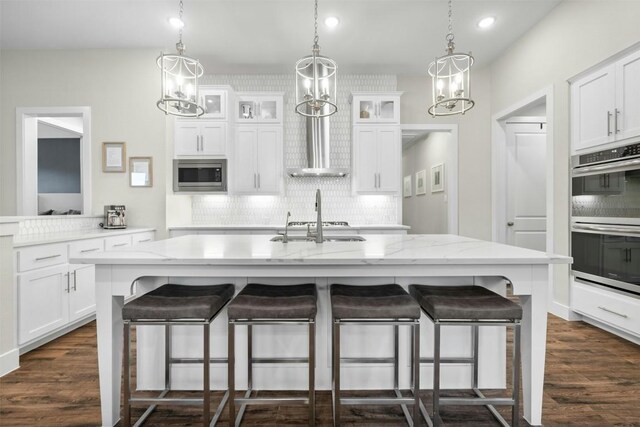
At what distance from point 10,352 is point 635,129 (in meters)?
4.87

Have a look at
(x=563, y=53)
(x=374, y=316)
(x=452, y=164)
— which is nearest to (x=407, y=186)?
(x=452, y=164)

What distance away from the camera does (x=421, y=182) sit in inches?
278

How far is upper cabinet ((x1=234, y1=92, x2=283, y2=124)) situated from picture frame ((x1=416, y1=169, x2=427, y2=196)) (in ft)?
11.6

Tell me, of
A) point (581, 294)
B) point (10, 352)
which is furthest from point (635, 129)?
point (10, 352)

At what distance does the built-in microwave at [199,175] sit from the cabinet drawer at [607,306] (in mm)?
4099

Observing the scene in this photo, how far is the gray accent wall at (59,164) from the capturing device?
714cm

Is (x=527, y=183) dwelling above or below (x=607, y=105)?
below

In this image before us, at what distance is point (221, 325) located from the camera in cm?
199

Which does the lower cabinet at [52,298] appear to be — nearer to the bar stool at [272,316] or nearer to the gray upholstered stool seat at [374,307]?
the bar stool at [272,316]

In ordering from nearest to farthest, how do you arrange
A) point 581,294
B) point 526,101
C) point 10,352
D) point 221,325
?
point 221,325
point 10,352
point 581,294
point 526,101

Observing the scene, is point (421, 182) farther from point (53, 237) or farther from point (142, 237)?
point (53, 237)

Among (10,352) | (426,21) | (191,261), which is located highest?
(426,21)

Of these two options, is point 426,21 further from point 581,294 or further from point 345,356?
point 345,356

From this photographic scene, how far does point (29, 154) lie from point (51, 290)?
2611mm
